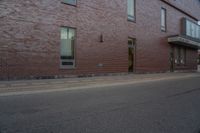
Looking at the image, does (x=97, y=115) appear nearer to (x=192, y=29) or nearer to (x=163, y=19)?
(x=163, y=19)

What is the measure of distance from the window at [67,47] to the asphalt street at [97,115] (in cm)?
669

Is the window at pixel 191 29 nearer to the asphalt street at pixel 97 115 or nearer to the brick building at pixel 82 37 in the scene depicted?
the brick building at pixel 82 37

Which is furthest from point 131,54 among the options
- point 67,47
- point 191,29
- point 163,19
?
point 191,29

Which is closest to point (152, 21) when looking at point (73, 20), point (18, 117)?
point (73, 20)

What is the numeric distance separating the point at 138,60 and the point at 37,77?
10.1m

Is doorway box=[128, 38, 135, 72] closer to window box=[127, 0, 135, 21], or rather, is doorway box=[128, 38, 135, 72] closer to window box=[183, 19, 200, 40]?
window box=[127, 0, 135, 21]

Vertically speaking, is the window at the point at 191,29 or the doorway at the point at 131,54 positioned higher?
the window at the point at 191,29

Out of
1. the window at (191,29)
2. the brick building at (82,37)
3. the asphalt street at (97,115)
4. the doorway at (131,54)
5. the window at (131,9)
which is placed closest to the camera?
A: the asphalt street at (97,115)

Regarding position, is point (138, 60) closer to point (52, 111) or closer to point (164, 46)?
point (164, 46)

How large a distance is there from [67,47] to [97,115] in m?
9.55

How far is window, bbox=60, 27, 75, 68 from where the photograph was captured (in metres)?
14.5

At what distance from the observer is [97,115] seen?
5.70 meters

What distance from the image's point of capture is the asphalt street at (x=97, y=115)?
15.2ft

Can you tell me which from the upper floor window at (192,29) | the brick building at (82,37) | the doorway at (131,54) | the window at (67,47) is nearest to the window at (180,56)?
the upper floor window at (192,29)
